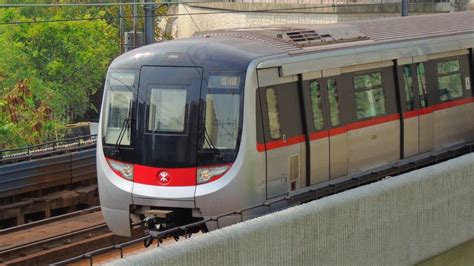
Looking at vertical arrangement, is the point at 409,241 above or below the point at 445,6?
below

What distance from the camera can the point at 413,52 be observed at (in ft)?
53.6

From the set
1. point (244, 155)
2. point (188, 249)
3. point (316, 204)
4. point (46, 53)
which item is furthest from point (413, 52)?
point (46, 53)

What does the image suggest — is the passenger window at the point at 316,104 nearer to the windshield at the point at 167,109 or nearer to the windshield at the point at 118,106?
the windshield at the point at 167,109

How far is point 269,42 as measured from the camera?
13.9 meters

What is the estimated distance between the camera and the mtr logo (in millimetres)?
12711

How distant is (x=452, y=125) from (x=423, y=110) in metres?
1.28

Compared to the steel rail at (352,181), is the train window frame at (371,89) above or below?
above

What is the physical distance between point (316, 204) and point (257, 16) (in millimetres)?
35948

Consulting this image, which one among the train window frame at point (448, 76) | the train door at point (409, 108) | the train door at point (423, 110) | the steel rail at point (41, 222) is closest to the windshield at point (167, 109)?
the steel rail at point (41, 222)

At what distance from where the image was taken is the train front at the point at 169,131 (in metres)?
12.6

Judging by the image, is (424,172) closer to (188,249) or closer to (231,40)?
(231,40)

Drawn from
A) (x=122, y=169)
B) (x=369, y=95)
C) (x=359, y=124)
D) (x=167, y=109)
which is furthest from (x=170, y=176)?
(x=369, y=95)

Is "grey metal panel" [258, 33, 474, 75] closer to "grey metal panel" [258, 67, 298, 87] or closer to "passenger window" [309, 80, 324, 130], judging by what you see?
"grey metal panel" [258, 67, 298, 87]

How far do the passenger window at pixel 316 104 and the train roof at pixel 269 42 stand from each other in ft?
1.73
